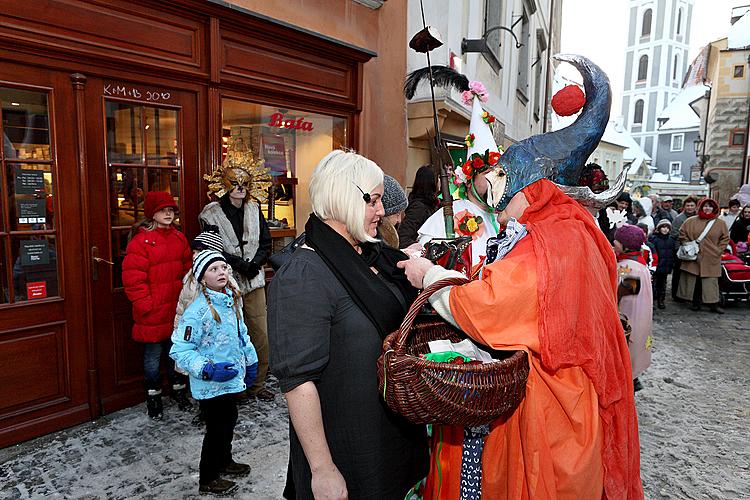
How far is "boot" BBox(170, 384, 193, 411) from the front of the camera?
13.9 ft

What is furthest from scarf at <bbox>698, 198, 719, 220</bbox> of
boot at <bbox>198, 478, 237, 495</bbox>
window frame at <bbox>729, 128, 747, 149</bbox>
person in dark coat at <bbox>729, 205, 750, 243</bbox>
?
window frame at <bbox>729, 128, 747, 149</bbox>

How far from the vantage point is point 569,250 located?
183cm

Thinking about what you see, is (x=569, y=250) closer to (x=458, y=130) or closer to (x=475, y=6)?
(x=458, y=130)

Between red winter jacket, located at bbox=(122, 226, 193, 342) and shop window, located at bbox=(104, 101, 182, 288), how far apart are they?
0.30m

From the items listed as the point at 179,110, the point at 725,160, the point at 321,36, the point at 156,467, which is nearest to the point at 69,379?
the point at 156,467

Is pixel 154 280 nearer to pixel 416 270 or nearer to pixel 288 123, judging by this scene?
pixel 288 123

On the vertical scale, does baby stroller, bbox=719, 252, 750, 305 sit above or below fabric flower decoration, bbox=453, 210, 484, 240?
below

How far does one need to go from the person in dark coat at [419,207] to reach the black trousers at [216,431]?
7.07ft

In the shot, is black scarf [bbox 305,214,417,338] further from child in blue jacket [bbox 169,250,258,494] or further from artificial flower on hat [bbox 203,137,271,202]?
artificial flower on hat [bbox 203,137,271,202]

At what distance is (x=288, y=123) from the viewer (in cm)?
568

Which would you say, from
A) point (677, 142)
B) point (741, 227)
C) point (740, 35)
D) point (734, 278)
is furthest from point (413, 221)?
point (677, 142)

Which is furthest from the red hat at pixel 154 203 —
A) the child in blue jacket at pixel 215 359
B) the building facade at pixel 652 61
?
the building facade at pixel 652 61

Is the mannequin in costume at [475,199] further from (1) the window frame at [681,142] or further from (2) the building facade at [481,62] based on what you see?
(1) the window frame at [681,142]

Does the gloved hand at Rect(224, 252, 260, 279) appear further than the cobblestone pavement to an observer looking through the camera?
Yes
